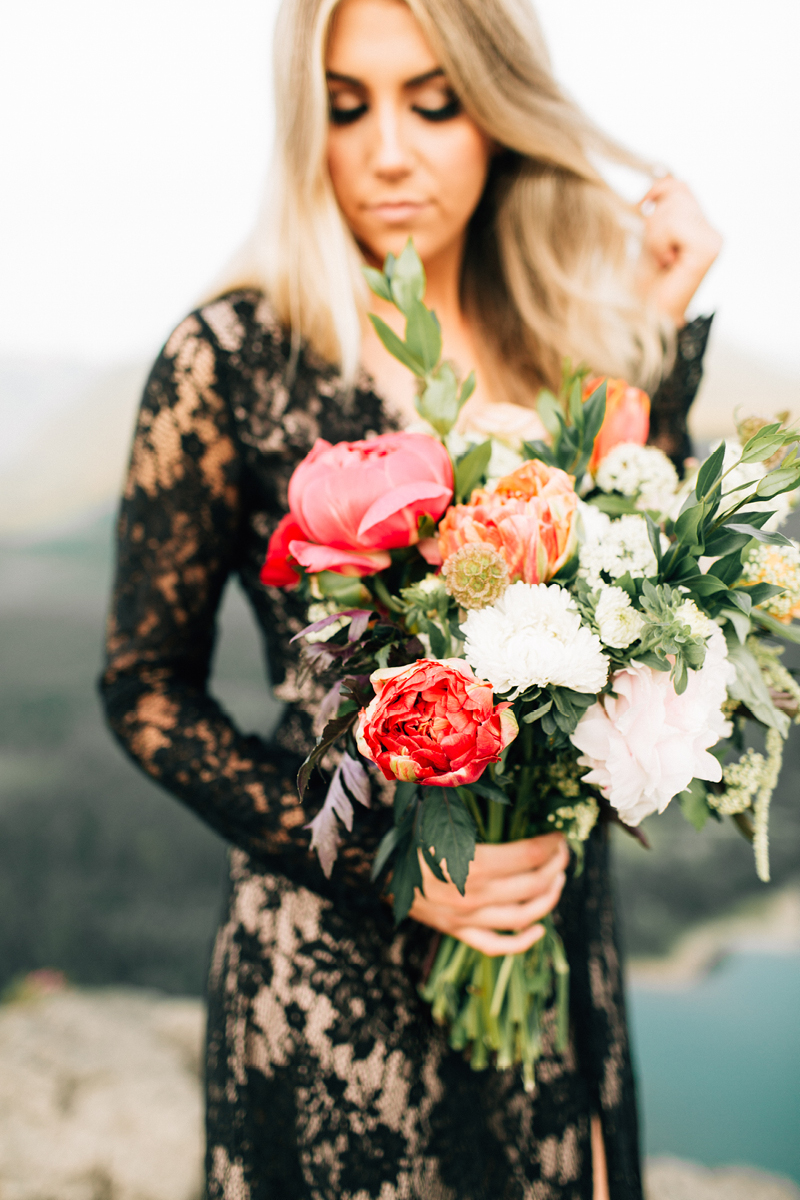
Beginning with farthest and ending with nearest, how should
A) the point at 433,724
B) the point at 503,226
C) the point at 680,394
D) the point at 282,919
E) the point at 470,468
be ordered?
the point at 503,226 < the point at 680,394 < the point at 282,919 < the point at 470,468 < the point at 433,724

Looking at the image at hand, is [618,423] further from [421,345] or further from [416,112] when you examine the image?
[416,112]

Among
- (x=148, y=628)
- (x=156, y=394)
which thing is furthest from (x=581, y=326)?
(x=148, y=628)

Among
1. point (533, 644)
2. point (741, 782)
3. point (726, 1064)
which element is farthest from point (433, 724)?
point (726, 1064)

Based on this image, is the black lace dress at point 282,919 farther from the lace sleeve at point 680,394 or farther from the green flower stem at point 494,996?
the lace sleeve at point 680,394

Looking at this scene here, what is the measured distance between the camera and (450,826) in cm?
47

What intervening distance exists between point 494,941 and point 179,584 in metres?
0.47

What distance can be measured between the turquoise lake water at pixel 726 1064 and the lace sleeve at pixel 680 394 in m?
1.59

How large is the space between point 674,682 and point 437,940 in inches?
17.4

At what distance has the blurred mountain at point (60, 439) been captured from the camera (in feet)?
7.20

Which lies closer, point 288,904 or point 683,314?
point 288,904

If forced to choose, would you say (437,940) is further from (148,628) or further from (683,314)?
(683,314)

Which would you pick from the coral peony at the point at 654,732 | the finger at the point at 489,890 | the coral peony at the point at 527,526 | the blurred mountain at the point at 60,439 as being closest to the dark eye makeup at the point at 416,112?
the coral peony at the point at 527,526

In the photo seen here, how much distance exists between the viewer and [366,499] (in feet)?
1.49

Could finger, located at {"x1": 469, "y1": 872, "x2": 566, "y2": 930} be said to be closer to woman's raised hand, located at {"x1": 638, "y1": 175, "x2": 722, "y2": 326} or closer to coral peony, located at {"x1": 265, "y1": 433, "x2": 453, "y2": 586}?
coral peony, located at {"x1": 265, "y1": 433, "x2": 453, "y2": 586}
